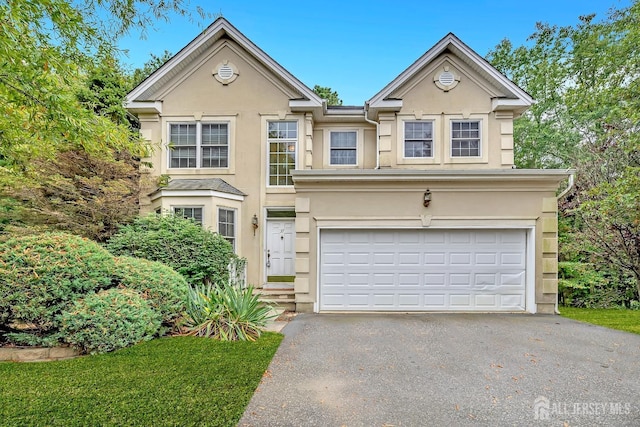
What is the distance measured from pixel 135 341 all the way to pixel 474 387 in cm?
497

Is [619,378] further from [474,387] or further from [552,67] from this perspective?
[552,67]

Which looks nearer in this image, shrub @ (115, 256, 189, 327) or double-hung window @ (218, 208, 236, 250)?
shrub @ (115, 256, 189, 327)

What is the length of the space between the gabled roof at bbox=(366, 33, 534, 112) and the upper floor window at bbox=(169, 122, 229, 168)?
5.07 meters

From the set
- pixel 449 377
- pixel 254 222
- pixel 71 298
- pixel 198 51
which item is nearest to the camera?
pixel 449 377

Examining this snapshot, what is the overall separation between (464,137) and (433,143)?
1.07 meters

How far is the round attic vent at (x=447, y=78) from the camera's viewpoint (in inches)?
441

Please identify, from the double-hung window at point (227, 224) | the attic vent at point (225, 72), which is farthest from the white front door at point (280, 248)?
the attic vent at point (225, 72)

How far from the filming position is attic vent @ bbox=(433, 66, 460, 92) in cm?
1120

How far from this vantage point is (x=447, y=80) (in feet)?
36.8

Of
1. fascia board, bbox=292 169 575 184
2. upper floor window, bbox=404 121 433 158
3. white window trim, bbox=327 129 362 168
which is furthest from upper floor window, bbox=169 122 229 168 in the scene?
upper floor window, bbox=404 121 433 158

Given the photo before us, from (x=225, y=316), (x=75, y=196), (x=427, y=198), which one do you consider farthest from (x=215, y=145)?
(x=427, y=198)

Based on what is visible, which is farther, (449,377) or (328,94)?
(328,94)

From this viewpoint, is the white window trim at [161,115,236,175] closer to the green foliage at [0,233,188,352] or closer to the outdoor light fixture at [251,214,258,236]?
the outdoor light fixture at [251,214,258,236]

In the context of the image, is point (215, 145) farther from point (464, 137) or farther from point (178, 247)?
point (464, 137)
